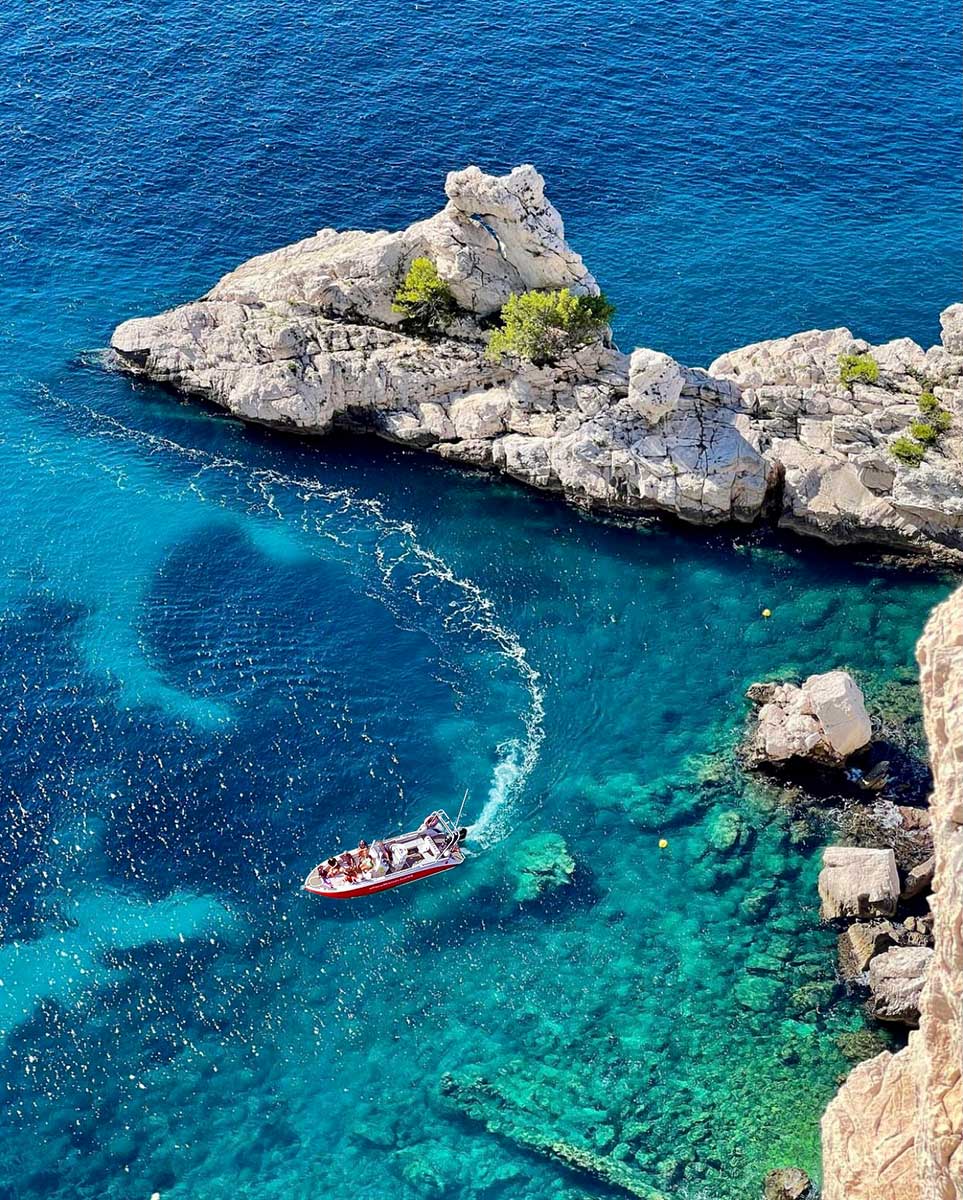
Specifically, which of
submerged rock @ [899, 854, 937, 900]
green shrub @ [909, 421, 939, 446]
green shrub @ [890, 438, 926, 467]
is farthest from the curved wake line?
green shrub @ [909, 421, 939, 446]

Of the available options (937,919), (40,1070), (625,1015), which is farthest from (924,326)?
(40,1070)

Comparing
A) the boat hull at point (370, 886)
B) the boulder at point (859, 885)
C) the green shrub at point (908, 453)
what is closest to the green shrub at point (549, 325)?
the green shrub at point (908, 453)

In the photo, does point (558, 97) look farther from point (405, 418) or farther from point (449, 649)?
point (449, 649)

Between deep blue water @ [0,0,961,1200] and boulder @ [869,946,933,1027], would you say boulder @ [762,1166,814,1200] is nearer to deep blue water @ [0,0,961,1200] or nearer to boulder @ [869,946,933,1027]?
deep blue water @ [0,0,961,1200]

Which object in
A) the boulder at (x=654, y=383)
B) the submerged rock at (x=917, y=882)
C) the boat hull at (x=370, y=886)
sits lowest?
the submerged rock at (x=917, y=882)

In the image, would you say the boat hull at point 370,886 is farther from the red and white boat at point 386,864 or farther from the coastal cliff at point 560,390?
the coastal cliff at point 560,390
